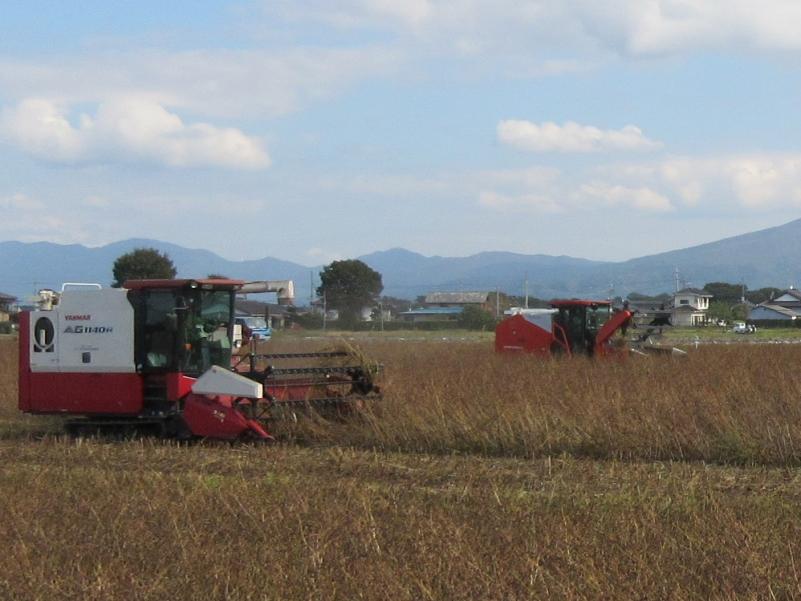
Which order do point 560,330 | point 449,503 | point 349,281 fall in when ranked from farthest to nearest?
point 349,281
point 560,330
point 449,503

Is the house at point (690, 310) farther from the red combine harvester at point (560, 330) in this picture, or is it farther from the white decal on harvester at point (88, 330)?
the white decal on harvester at point (88, 330)

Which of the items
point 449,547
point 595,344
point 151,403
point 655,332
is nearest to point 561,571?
point 449,547

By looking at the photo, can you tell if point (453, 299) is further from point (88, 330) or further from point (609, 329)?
point (88, 330)

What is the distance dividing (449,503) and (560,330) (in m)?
17.8

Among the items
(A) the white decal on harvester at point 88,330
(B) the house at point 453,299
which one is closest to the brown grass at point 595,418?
(A) the white decal on harvester at point 88,330

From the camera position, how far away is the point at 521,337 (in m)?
26.4

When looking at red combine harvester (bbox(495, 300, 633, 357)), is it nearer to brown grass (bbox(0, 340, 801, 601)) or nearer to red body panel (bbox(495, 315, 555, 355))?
red body panel (bbox(495, 315, 555, 355))

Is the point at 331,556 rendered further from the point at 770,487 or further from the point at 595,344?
the point at 595,344

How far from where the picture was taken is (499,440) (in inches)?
478

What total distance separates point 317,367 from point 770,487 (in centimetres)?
658

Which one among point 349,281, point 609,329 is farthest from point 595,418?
point 349,281

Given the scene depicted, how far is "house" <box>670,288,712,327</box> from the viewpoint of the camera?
88.5m

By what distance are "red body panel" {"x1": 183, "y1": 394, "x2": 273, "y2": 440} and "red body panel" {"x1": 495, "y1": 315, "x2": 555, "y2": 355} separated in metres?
13.4

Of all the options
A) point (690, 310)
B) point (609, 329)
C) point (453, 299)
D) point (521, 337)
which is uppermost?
point (609, 329)
